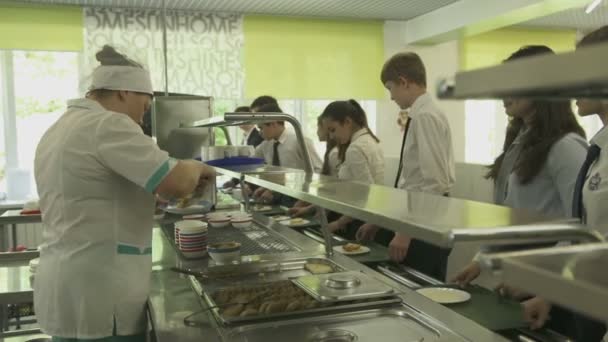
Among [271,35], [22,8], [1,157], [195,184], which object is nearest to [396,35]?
[271,35]

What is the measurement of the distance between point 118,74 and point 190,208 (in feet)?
4.12

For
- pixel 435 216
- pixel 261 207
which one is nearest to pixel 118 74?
pixel 435 216

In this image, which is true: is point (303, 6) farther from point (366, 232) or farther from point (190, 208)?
point (366, 232)

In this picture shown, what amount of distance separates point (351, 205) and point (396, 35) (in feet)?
16.8

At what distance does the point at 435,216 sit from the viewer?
0.95m

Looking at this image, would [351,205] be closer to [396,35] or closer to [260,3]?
[260,3]

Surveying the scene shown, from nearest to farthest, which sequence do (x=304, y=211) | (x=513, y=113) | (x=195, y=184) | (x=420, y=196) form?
1. (x=420, y=196)
2. (x=195, y=184)
3. (x=513, y=113)
4. (x=304, y=211)

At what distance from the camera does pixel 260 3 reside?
489 cm

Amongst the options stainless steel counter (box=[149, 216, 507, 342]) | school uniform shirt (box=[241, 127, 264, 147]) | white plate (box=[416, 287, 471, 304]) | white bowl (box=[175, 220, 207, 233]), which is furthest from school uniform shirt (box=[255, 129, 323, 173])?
white plate (box=[416, 287, 471, 304])

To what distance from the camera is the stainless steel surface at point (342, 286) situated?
4.86 feet

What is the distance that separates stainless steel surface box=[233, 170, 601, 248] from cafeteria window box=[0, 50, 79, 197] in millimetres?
4163

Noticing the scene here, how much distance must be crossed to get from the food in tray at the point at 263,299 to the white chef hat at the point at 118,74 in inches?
27.4

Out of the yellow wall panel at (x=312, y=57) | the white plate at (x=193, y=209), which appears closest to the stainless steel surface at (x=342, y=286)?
the white plate at (x=193, y=209)

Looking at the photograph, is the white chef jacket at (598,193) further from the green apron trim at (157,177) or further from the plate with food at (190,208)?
the plate with food at (190,208)
